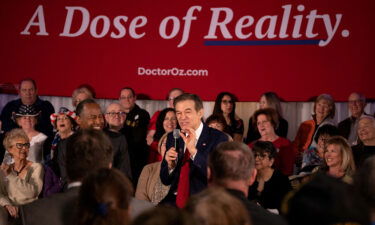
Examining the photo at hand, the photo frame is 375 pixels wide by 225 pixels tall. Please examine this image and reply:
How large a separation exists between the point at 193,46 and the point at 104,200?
6.15 m

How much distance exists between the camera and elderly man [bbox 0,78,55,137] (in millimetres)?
7226

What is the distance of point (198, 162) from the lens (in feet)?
14.7

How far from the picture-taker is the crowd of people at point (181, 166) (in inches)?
78.0

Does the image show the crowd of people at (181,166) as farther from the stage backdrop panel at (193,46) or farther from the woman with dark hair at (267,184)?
the stage backdrop panel at (193,46)

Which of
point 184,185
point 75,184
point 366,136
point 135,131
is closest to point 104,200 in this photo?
point 75,184

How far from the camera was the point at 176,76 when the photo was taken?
330 inches

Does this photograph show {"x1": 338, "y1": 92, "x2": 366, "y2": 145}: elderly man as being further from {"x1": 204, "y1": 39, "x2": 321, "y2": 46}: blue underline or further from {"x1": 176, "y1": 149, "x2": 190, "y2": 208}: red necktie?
{"x1": 176, "y1": 149, "x2": 190, "y2": 208}: red necktie

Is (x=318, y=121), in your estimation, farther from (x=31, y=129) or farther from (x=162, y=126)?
(x=31, y=129)

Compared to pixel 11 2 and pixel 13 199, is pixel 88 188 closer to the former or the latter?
pixel 13 199

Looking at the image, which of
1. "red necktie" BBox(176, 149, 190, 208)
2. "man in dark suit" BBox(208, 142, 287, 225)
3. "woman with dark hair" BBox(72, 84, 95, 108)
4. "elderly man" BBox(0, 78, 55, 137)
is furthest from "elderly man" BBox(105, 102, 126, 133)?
"man in dark suit" BBox(208, 142, 287, 225)

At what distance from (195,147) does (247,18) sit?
12.9 ft

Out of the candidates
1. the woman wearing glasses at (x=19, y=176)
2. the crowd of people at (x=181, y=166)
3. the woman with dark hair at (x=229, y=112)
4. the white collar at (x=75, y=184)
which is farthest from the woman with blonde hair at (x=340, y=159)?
the white collar at (x=75, y=184)

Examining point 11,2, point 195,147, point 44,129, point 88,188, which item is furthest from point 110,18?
point 88,188

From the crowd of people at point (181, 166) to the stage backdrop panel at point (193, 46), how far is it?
98cm
